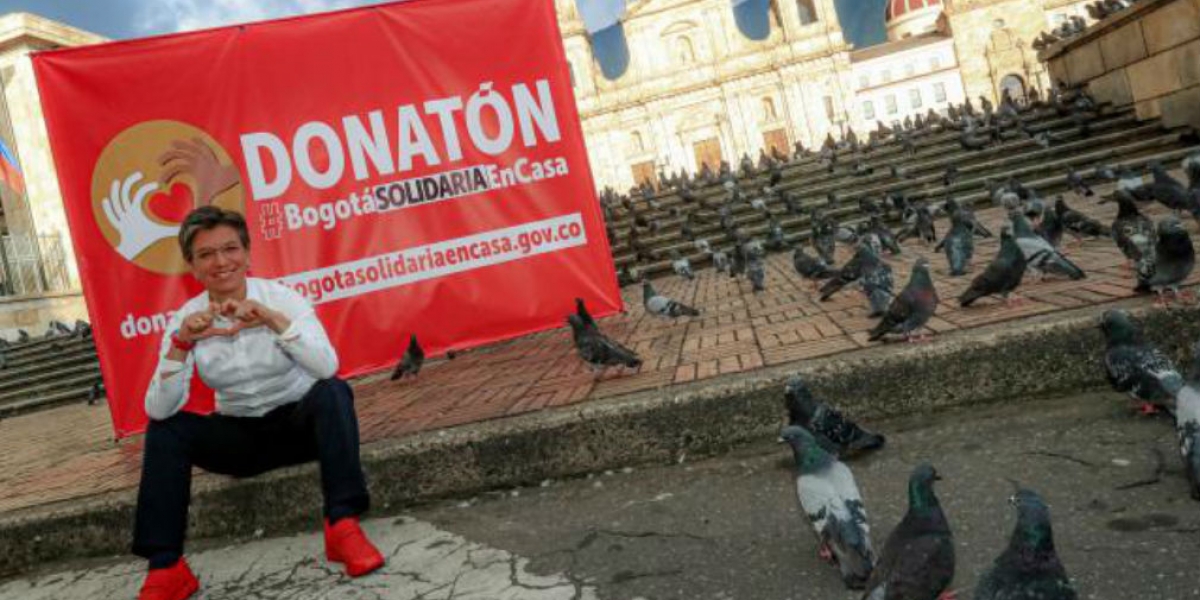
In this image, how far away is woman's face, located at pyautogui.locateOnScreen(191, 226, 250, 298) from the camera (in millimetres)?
2855

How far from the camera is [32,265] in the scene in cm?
1902

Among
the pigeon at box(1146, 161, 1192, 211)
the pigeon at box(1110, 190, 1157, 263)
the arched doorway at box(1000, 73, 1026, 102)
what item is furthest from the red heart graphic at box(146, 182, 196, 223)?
the arched doorway at box(1000, 73, 1026, 102)

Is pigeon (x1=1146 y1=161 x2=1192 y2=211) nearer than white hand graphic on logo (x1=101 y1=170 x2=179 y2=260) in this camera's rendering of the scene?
No

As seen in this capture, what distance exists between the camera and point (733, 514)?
2.71 m

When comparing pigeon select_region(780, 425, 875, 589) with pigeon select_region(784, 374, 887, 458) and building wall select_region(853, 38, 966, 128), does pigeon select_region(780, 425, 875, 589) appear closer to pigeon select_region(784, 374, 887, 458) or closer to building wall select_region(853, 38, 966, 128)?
pigeon select_region(784, 374, 887, 458)

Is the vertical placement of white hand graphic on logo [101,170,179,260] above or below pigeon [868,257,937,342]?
above

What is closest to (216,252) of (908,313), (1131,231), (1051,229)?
(908,313)

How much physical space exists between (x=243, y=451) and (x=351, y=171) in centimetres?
287

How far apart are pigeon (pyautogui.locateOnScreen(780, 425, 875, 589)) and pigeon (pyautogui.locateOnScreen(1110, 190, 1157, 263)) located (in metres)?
2.45

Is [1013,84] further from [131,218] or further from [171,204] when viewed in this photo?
[131,218]

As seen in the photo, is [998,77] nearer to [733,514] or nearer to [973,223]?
[973,223]

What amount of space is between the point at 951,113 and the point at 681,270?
9.36 meters

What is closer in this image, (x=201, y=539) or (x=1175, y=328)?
(x=1175, y=328)

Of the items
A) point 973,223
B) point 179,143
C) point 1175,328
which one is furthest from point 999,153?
point 179,143
